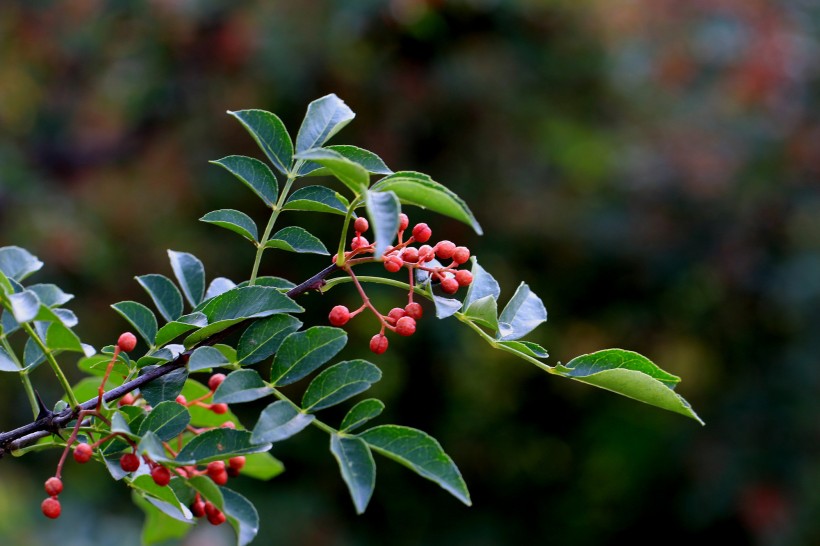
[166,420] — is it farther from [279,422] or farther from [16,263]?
[16,263]

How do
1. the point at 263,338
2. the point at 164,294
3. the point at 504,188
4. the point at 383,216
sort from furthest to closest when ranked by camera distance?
the point at 504,188
the point at 164,294
the point at 263,338
the point at 383,216

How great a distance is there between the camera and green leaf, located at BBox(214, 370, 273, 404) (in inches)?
23.2

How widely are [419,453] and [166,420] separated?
17 centimetres

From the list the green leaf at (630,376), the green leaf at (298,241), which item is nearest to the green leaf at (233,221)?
the green leaf at (298,241)

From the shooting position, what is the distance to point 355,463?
0.60 m

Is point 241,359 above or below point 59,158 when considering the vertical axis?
above

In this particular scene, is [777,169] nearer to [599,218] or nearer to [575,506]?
[599,218]

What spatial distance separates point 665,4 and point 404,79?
1136mm

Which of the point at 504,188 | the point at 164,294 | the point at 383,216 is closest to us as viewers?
the point at 383,216

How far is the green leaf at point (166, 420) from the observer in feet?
2.01

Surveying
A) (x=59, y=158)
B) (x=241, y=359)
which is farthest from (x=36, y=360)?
(x=59, y=158)

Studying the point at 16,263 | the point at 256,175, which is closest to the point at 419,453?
the point at 256,175

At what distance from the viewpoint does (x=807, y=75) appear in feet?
12.0

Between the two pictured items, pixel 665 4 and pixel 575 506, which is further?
pixel 575 506
